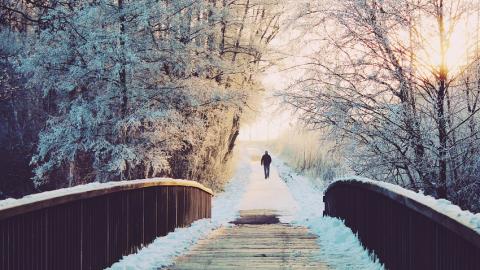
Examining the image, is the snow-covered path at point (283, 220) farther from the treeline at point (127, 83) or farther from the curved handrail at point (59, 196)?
the treeline at point (127, 83)

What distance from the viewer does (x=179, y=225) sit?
10578mm

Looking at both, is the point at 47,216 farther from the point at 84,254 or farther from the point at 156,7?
the point at 156,7

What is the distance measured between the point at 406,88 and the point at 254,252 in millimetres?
4045

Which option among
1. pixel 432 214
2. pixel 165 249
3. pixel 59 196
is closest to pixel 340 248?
pixel 165 249

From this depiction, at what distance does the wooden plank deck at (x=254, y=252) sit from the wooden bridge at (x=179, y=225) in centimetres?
1

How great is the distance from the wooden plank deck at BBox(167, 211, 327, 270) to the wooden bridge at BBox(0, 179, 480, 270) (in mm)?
12

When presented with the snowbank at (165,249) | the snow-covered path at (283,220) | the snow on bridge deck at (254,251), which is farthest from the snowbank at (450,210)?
the snowbank at (165,249)

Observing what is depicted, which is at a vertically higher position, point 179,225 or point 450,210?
point 450,210

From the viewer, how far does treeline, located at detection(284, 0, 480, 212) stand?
906 centimetres

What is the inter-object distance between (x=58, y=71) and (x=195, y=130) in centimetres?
425

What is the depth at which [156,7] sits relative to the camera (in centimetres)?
1467

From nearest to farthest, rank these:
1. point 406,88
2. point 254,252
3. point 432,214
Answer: point 432,214
point 254,252
point 406,88

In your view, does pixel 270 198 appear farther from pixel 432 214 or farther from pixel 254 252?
pixel 432 214

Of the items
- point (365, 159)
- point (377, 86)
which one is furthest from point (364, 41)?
point (365, 159)
